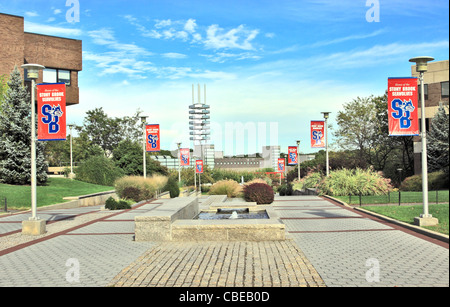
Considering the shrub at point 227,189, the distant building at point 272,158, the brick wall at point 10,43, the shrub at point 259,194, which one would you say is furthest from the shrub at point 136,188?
the distant building at point 272,158

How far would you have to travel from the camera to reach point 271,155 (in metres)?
101

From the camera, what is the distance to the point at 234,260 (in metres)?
8.77

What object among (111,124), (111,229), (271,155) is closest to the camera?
(111,229)

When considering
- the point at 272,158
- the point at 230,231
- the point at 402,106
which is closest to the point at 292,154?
the point at 230,231

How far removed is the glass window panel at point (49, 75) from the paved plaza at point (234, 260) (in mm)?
33352

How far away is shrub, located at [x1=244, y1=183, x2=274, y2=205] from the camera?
2278cm

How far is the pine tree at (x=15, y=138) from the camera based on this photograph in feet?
102

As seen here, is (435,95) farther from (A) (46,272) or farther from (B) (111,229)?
(A) (46,272)

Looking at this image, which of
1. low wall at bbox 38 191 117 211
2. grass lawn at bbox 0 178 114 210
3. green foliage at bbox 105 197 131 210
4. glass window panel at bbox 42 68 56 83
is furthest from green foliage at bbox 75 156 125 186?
green foliage at bbox 105 197 131 210

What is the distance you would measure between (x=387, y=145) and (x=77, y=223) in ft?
132

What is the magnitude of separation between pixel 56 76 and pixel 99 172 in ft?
39.0

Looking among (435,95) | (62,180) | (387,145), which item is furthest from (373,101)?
(62,180)

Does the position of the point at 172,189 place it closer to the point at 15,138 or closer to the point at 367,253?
the point at 15,138

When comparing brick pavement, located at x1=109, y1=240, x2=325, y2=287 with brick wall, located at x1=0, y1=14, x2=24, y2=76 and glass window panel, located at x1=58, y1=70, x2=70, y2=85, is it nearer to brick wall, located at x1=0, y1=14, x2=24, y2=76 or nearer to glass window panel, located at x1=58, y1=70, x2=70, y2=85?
brick wall, located at x1=0, y1=14, x2=24, y2=76
